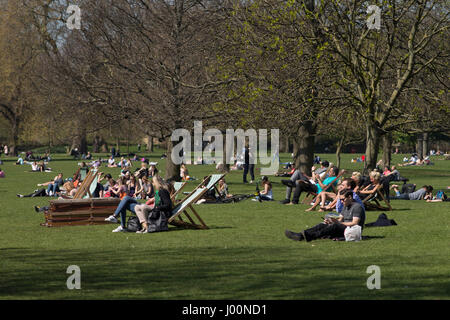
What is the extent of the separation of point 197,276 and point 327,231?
4.52m

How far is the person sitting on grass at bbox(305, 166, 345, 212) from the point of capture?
69.7ft

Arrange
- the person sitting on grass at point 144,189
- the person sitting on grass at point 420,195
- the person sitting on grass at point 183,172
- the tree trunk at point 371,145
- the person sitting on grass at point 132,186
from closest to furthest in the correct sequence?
1. the person sitting on grass at point 144,189
2. the person sitting on grass at point 420,195
3. the tree trunk at point 371,145
4. the person sitting on grass at point 132,186
5. the person sitting on grass at point 183,172

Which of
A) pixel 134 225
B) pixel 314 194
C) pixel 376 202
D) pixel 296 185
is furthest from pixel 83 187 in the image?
pixel 376 202

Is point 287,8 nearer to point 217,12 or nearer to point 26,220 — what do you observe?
point 217,12

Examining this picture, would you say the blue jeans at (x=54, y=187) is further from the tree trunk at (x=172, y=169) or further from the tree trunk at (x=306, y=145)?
the tree trunk at (x=306, y=145)

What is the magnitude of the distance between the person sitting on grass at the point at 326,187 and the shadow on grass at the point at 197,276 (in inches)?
309

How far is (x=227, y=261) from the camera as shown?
39.3 ft

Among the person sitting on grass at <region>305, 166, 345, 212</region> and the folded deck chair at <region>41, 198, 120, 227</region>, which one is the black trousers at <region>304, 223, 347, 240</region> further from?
the person sitting on grass at <region>305, 166, 345, 212</region>

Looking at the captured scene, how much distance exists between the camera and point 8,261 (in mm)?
12242

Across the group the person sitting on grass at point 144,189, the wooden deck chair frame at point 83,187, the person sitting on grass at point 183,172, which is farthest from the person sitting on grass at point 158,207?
the person sitting on grass at point 183,172

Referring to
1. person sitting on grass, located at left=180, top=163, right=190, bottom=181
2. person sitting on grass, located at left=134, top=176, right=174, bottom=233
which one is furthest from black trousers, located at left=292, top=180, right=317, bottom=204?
person sitting on grass, located at left=180, top=163, right=190, bottom=181

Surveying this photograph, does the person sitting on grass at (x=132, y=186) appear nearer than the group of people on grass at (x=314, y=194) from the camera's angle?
No

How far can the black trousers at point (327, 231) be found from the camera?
1438 cm
